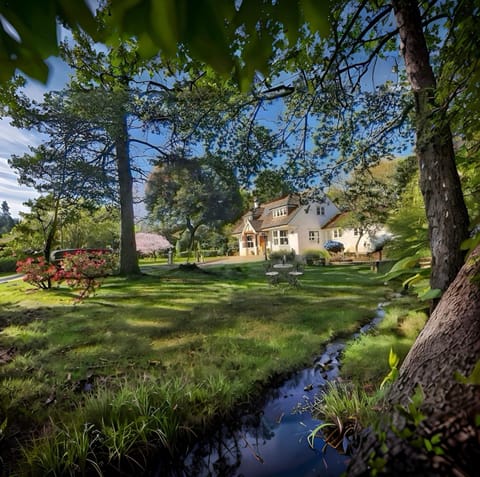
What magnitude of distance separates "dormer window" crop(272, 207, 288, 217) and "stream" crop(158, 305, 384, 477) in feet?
37.6

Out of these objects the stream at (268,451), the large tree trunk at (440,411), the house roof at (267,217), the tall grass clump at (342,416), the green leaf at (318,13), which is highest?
the house roof at (267,217)

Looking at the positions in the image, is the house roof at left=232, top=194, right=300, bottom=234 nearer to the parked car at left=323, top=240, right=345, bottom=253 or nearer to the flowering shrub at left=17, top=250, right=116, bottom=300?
the parked car at left=323, top=240, right=345, bottom=253

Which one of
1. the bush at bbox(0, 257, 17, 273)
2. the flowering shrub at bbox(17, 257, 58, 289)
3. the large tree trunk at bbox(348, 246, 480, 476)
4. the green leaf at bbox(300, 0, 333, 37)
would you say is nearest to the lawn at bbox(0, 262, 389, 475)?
the flowering shrub at bbox(17, 257, 58, 289)

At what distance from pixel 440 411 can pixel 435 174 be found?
1668 millimetres

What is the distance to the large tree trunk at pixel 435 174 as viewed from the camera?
1.76 meters

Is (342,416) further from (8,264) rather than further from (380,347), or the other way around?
(8,264)

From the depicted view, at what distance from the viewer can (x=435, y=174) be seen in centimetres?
182

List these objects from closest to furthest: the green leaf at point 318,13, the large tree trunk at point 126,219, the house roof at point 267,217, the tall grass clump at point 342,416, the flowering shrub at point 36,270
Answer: the green leaf at point 318,13 < the tall grass clump at point 342,416 < the flowering shrub at point 36,270 < the large tree trunk at point 126,219 < the house roof at point 267,217

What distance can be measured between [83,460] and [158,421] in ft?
1.22

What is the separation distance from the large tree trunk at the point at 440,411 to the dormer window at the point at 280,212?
11.9 metres

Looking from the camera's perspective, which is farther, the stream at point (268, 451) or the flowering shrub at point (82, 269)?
the flowering shrub at point (82, 269)

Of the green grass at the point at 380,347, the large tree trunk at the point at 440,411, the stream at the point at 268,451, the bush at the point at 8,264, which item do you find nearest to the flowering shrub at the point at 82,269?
the stream at the point at 268,451

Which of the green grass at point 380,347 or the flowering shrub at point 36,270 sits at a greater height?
the flowering shrub at point 36,270

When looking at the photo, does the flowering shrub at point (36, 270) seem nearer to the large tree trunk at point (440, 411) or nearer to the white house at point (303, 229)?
the large tree trunk at point (440, 411)
